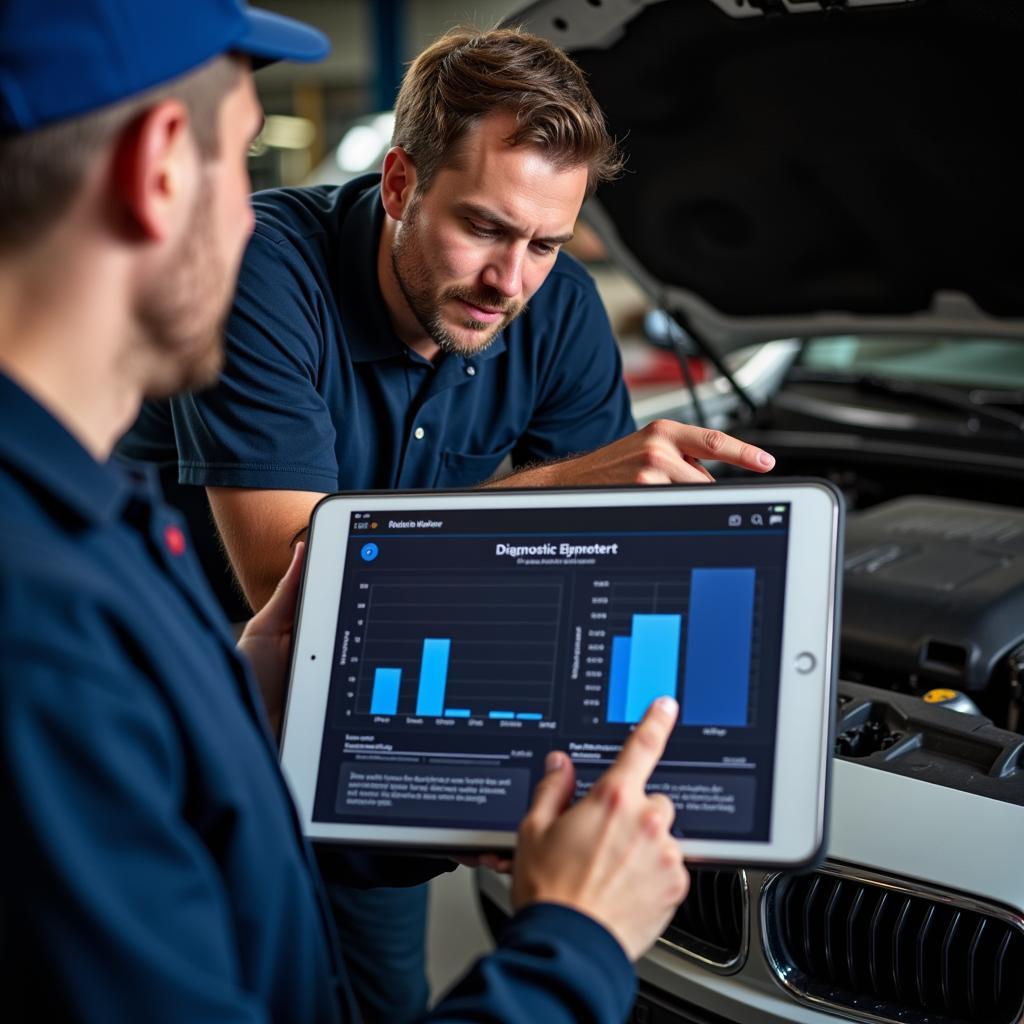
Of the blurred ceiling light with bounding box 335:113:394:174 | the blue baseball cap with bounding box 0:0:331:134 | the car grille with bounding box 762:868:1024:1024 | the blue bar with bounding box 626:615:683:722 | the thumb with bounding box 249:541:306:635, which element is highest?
the blurred ceiling light with bounding box 335:113:394:174

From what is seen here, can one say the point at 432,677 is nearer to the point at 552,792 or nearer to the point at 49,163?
the point at 552,792

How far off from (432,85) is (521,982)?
114 centimetres

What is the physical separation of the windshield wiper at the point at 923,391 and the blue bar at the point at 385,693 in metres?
1.58

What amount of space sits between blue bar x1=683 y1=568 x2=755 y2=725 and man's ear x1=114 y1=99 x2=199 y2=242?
52 centimetres

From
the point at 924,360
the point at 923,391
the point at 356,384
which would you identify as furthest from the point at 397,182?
the point at 924,360

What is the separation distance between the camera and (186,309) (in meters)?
0.69

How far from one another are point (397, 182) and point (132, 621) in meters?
1.06

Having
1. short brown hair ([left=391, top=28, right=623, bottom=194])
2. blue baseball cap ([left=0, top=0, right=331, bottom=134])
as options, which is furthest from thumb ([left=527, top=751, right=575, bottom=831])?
short brown hair ([left=391, top=28, right=623, bottom=194])

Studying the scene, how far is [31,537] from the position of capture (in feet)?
2.06

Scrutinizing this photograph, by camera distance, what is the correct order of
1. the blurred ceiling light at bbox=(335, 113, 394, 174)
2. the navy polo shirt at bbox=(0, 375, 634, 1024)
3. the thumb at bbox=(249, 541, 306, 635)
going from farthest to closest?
the blurred ceiling light at bbox=(335, 113, 394, 174), the thumb at bbox=(249, 541, 306, 635), the navy polo shirt at bbox=(0, 375, 634, 1024)

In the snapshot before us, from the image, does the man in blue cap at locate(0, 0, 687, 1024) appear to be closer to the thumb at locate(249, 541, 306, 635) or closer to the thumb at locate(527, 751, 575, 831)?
the thumb at locate(527, 751, 575, 831)

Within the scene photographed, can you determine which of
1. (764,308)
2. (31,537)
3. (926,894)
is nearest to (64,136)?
(31,537)

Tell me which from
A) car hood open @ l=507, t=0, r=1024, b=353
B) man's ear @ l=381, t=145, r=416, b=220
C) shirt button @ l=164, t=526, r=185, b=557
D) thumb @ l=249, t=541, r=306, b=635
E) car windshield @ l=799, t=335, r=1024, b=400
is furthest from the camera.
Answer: car windshield @ l=799, t=335, r=1024, b=400

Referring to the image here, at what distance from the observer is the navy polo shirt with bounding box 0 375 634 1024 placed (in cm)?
59
